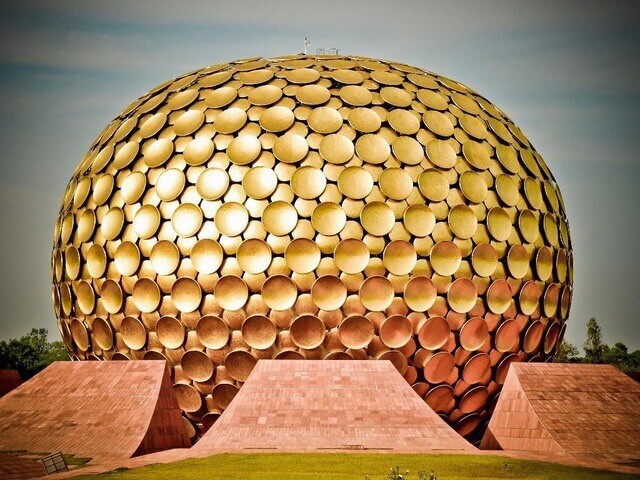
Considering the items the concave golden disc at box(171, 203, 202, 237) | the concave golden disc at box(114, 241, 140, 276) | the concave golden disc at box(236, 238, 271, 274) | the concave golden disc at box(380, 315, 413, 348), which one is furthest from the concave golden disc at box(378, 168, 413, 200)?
the concave golden disc at box(114, 241, 140, 276)

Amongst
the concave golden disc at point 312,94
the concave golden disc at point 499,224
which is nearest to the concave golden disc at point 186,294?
the concave golden disc at point 312,94

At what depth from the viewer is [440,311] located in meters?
20.6

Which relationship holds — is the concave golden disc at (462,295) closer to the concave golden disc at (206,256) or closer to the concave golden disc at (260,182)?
the concave golden disc at (260,182)

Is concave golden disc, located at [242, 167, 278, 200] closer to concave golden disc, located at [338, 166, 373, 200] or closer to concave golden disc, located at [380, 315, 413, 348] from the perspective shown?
concave golden disc, located at [338, 166, 373, 200]

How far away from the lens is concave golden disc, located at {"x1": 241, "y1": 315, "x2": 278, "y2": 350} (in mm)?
20031

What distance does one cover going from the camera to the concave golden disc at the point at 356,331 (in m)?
20.0

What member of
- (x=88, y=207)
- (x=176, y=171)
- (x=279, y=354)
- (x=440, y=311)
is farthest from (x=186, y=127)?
(x=440, y=311)

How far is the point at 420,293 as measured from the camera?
67.0 feet

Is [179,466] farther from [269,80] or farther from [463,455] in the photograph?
[269,80]

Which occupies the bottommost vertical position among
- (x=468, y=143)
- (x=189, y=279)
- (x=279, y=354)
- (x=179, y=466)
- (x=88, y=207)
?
(x=179, y=466)

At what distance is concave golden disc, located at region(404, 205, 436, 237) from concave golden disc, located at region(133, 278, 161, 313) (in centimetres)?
566

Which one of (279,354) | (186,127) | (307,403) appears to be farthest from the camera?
(186,127)

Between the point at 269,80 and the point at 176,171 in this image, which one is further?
the point at 269,80

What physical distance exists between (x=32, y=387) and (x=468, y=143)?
445 inches
